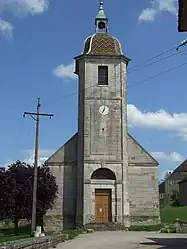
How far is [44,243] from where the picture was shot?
1928 cm

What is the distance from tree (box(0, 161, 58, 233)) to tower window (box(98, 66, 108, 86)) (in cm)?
950

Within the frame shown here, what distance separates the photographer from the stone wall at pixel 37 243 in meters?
15.1

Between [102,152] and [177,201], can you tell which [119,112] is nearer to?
[102,152]

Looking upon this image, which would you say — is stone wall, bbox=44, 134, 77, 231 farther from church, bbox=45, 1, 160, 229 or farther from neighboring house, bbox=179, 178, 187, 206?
neighboring house, bbox=179, 178, 187, 206

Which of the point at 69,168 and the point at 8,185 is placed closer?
the point at 8,185

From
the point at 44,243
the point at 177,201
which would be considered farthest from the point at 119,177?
the point at 177,201

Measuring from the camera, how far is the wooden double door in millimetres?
36531

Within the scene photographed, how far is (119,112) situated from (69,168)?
6808mm

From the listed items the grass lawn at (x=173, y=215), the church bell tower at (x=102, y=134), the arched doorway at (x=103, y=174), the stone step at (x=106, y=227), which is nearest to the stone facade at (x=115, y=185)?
the church bell tower at (x=102, y=134)

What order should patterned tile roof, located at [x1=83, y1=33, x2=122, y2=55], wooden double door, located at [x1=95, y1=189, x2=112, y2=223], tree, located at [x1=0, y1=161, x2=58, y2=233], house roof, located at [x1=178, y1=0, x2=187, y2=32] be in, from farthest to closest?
patterned tile roof, located at [x1=83, y1=33, x2=122, y2=55], wooden double door, located at [x1=95, y1=189, x2=112, y2=223], tree, located at [x1=0, y1=161, x2=58, y2=233], house roof, located at [x1=178, y1=0, x2=187, y2=32]

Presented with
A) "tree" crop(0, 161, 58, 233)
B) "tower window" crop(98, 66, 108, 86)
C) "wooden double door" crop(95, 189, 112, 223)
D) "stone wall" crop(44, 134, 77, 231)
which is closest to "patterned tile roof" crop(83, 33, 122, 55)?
"tower window" crop(98, 66, 108, 86)

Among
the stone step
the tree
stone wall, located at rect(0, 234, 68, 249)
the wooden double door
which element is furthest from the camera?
the wooden double door

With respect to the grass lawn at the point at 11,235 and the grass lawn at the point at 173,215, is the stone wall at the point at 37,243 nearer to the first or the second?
the grass lawn at the point at 11,235

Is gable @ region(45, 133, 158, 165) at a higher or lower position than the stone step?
higher
